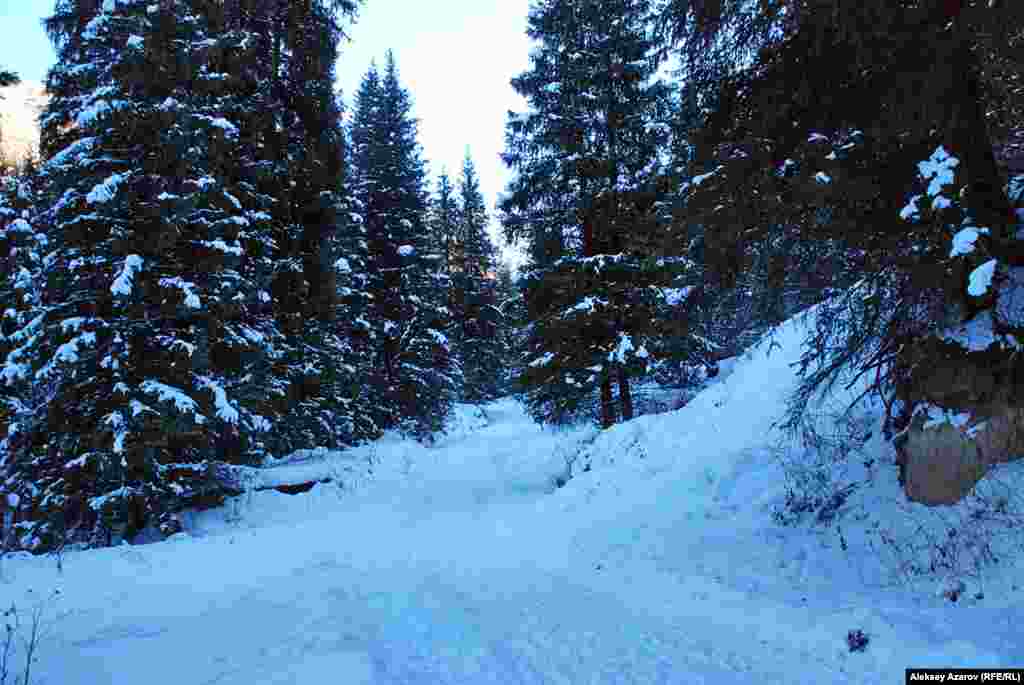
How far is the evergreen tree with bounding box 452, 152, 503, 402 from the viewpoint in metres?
34.6

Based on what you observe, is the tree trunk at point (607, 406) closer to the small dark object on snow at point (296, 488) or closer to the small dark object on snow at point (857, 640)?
the small dark object on snow at point (296, 488)

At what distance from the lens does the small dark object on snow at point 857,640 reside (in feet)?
13.7

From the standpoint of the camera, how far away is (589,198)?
583 inches

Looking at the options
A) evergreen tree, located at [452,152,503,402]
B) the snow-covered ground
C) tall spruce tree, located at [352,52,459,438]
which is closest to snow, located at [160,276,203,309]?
the snow-covered ground

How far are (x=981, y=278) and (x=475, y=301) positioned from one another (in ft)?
100

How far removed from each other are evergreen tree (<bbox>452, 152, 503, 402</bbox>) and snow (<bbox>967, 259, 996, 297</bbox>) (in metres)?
27.5

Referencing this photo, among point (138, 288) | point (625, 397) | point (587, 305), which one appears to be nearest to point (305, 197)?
point (138, 288)

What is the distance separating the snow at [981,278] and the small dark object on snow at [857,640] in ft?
8.79

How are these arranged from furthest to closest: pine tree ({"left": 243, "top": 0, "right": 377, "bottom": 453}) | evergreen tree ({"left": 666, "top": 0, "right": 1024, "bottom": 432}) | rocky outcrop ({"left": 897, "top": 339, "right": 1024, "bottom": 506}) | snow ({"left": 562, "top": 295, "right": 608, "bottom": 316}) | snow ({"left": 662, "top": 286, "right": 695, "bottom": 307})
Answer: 1. pine tree ({"left": 243, "top": 0, "right": 377, "bottom": 453})
2. snow ({"left": 562, "top": 295, "right": 608, "bottom": 316})
3. snow ({"left": 662, "top": 286, "right": 695, "bottom": 307})
4. rocky outcrop ({"left": 897, "top": 339, "right": 1024, "bottom": 506})
5. evergreen tree ({"left": 666, "top": 0, "right": 1024, "bottom": 432})

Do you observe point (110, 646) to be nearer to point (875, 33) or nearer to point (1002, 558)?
point (1002, 558)

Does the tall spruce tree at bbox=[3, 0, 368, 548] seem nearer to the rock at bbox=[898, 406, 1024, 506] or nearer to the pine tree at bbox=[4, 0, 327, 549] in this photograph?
the pine tree at bbox=[4, 0, 327, 549]

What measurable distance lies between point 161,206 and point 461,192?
31.7 m

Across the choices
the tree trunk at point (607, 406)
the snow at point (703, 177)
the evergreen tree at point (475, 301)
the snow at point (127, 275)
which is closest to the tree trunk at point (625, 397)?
the tree trunk at point (607, 406)

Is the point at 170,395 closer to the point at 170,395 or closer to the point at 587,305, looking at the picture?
the point at 170,395
